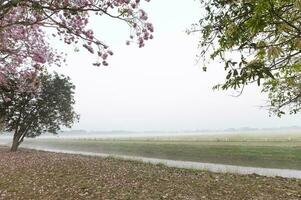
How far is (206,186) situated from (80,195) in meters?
5.58

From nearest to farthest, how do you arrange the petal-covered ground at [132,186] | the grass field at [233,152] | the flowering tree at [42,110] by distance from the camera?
the petal-covered ground at [132,186] < the grass field at [233,152] < the flowering tree at [42,110]

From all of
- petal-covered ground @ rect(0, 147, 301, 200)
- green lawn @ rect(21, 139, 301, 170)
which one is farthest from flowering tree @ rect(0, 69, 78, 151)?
petal-covered ground @ rect(0, 147, 301, 200)

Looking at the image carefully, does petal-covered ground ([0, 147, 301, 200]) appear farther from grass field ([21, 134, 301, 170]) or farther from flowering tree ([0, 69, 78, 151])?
flowering tree ([0, 69, 78, 151])

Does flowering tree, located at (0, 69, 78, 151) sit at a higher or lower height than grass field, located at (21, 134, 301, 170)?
higher

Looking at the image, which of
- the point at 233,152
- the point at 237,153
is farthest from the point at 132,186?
the point at 233,152

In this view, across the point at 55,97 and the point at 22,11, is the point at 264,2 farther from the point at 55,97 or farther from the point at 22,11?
the point at 55,97

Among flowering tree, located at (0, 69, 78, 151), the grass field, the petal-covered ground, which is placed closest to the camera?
the petal-covered ground

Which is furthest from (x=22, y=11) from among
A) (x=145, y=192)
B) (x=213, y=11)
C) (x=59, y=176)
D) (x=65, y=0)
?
(x=59, y=176)

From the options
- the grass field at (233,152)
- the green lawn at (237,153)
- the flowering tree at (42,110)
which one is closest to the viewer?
the green lawn at (237,153)

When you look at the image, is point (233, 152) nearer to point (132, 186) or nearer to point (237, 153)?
point (237, 153)

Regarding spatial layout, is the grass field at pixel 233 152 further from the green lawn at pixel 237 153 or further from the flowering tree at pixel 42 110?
the flowering tree at pixel 42 110

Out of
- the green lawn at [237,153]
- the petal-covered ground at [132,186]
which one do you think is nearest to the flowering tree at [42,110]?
the green lawn at [237,153]

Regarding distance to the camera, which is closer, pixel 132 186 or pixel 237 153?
pixel 132 186

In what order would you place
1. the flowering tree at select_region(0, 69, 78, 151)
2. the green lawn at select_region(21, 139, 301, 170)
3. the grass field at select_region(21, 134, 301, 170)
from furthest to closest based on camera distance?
1. the flowering tree at select_region(0, 69, 78, 151)
2. the grass field at select_region(21, 134, 301, 170)
3. the green lawn at select_region(21, 139, 301, 170)
